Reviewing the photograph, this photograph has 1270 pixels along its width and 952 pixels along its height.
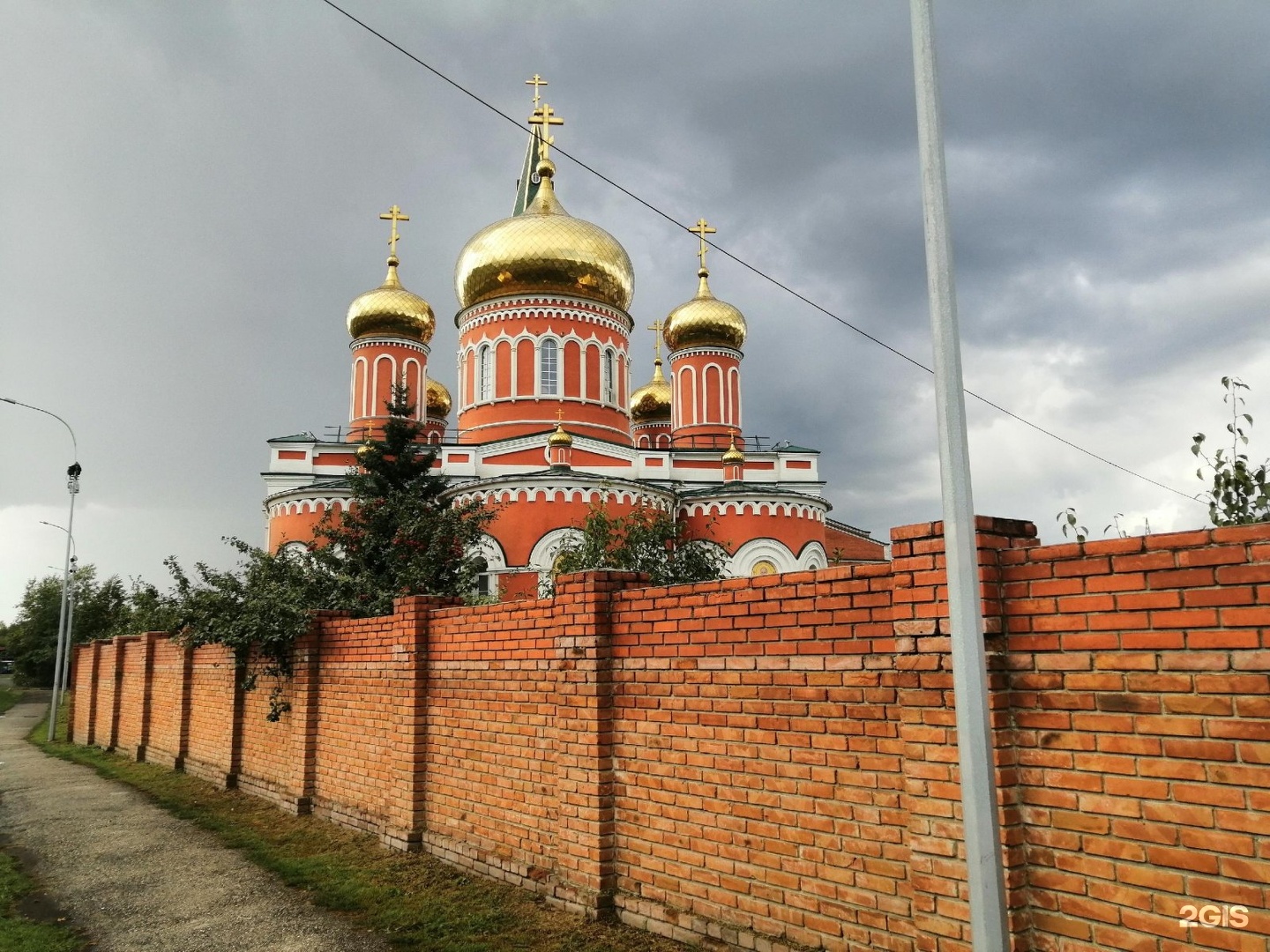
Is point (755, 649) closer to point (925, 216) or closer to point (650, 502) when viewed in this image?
point (925, 216)

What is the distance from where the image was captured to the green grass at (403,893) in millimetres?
5588

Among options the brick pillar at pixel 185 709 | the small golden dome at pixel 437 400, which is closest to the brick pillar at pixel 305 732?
the brick pillar at pixel 185 709

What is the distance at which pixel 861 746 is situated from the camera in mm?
4492

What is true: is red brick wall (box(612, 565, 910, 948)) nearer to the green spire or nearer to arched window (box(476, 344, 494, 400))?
arched window (box(476, 344, 494, 400))

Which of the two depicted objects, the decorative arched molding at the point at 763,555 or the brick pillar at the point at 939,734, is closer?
the brick pillar at the point at 939,734

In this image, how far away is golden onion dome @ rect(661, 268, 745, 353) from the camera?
3109cm

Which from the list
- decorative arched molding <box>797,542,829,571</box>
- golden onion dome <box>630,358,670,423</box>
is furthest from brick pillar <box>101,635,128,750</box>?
golden onion dome <box>630,358,670,423</box>

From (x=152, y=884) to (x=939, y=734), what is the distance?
6401mm

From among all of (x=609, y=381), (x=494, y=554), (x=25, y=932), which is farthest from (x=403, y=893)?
(x=609, y=381)

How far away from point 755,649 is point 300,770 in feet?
21.2

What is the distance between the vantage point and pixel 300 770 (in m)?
9.70

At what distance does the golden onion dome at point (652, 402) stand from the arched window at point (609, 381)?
10.2 metres

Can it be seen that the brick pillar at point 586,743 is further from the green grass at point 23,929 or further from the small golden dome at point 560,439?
the small golden dome at point 560,439

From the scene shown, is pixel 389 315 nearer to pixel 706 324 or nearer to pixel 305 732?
pixel 706 324
